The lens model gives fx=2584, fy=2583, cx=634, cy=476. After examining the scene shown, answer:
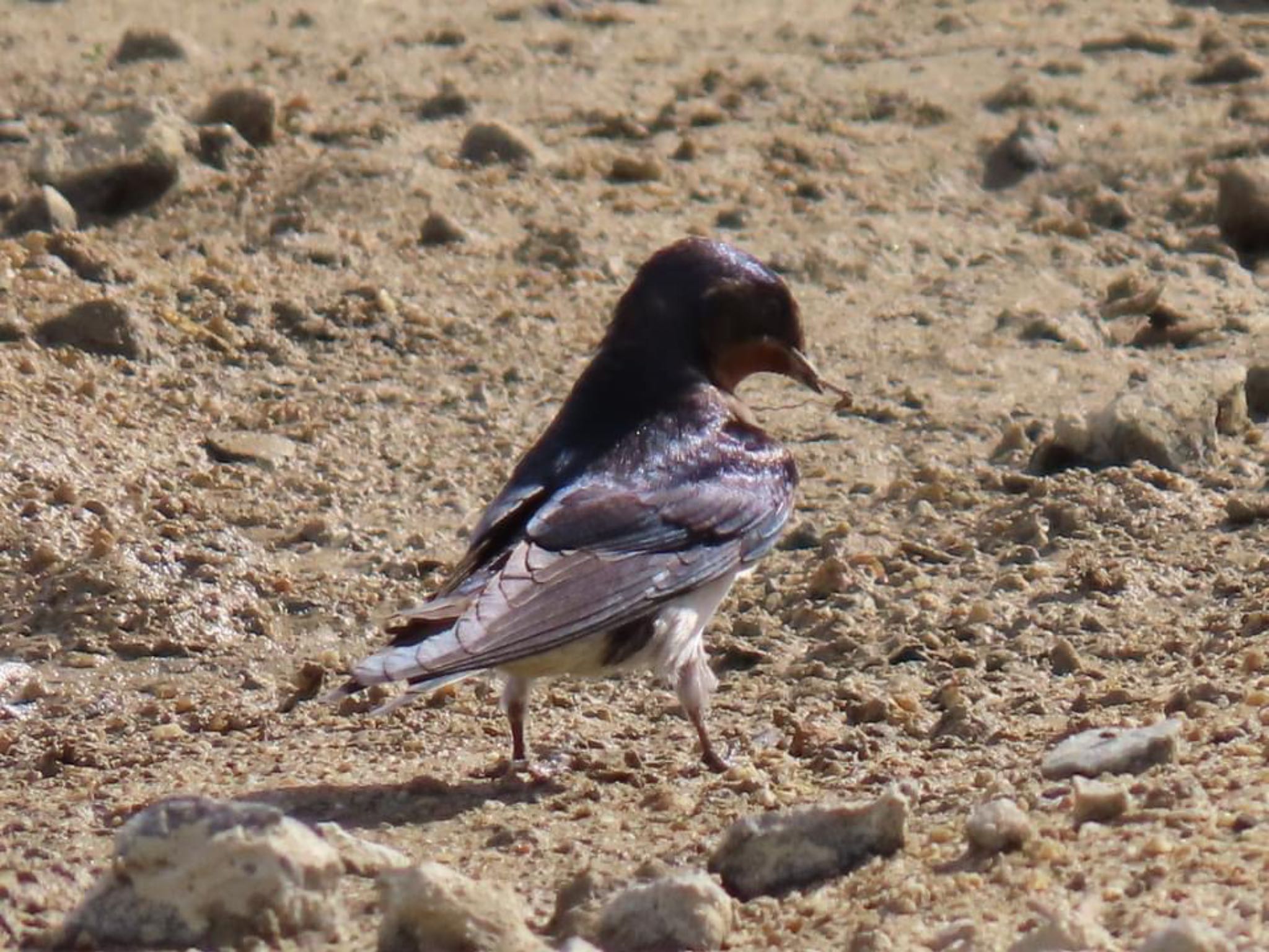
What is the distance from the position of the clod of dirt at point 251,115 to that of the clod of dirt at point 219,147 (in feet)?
0.41

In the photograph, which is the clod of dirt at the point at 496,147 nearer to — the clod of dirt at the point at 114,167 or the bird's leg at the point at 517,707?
the clod of dirt at the point at 114,167

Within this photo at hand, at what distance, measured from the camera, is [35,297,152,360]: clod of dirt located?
768cm

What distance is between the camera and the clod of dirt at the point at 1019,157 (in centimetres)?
961

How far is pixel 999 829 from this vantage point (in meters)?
4.26

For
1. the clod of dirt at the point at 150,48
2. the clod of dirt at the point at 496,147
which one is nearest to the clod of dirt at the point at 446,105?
the clod of dirt at the point at 496,147

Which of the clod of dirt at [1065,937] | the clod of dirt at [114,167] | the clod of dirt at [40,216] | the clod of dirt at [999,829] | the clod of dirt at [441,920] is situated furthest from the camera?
the clod of dirt at [114,167]

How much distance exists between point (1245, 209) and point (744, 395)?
79.5 inches

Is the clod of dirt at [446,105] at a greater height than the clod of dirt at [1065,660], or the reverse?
the clod of dirt at [446,105]

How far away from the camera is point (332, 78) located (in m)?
10.2

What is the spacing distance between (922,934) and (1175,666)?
2.06m

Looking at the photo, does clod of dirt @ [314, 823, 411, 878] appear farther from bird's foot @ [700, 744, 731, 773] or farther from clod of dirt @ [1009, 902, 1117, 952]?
clod of dirt @ [1009, 902, 1117, 952]

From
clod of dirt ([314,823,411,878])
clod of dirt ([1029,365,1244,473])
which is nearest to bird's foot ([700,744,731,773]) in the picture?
clod of dirt ([314,823,411,878])

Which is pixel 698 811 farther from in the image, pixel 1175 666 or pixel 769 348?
pixel 769 348

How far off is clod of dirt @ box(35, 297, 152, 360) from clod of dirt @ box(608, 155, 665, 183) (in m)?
2.24
